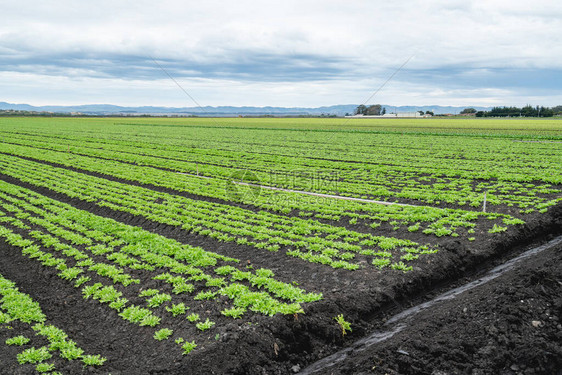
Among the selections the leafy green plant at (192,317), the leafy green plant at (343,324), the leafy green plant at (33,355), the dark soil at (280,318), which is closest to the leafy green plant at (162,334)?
the dark soil at (280,318)

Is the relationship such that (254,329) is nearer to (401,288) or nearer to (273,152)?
(401,288)

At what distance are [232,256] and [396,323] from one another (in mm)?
6150

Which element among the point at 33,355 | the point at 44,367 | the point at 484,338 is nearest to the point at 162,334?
the point at 44,367

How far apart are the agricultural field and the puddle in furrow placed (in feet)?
0.85

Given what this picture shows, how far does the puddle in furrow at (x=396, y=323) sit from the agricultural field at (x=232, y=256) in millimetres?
260

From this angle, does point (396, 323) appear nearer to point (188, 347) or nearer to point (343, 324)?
point (343, 324)

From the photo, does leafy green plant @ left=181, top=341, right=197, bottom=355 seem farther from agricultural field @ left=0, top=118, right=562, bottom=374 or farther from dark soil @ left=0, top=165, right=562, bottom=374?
dark soil @ left=0, top=165, right=562, bottom=374

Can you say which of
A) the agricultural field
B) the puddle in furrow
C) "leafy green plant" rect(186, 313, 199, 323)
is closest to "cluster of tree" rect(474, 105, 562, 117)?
the agricultural field

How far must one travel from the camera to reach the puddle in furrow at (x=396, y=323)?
8962 mm

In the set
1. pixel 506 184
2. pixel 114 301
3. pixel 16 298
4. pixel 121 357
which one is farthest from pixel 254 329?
pixel 506 184

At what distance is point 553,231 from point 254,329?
14.6 meters

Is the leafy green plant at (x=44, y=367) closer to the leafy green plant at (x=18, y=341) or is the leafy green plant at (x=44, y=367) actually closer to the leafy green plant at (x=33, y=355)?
the leafy green plant at (x=33, y=355)

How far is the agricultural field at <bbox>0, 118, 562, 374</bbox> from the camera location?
9.20 metres

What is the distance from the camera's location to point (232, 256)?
558 inches
